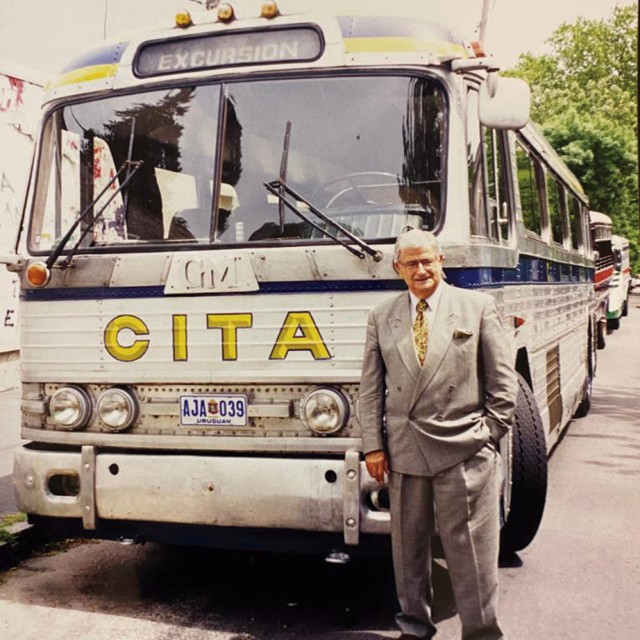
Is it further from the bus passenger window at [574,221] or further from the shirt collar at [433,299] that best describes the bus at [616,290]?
the shirt collar at [433,299]

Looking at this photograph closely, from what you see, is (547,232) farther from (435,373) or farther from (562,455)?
(435,373)

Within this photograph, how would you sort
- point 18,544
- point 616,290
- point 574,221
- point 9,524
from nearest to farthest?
point 18,544, point 9,524, point 574,221, point 616,290

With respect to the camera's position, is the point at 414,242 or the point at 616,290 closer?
the point at 414,242

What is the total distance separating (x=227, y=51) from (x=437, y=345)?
2024mm

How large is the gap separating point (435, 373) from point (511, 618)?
5.71 ft

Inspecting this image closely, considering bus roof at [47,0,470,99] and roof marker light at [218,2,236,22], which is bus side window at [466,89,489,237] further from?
roof marker light at [218,2,236,22]

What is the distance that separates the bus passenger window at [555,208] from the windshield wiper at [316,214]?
146 inches

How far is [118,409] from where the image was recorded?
4621 mm

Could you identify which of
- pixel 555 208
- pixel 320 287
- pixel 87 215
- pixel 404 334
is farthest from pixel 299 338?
pixel 555 208

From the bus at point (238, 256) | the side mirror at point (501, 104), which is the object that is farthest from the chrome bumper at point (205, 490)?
the side mirror at point (501, 104)

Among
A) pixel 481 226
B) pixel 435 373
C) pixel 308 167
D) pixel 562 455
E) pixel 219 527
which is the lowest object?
pixel 562 455

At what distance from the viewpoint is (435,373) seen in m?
3.69

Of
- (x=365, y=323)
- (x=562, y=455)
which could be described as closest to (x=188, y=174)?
(x=365, y=323)

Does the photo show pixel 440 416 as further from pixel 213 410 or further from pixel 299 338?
pixel 213 410
